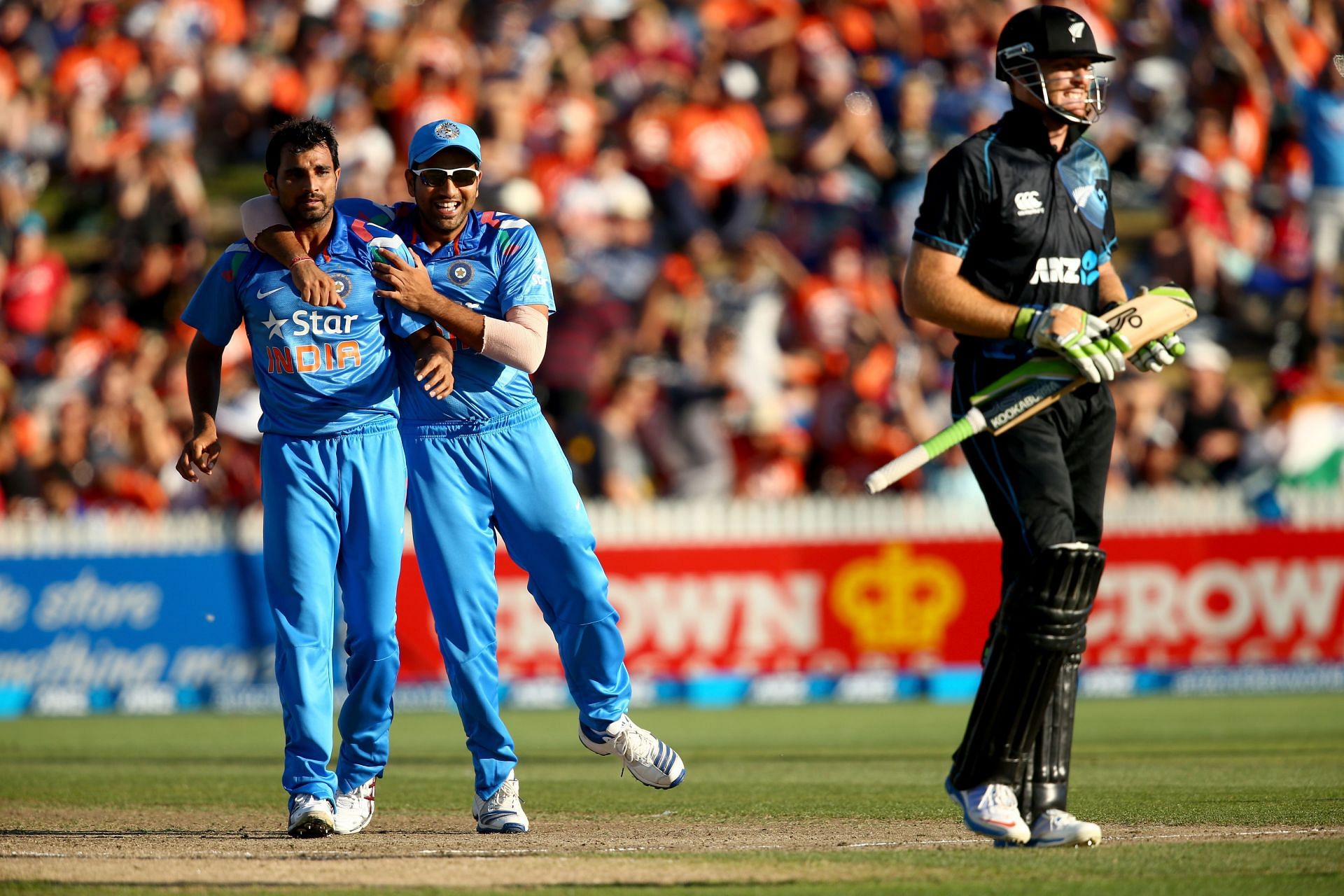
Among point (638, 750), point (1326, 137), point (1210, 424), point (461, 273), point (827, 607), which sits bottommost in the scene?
point (827, 607)

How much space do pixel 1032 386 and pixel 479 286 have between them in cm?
227

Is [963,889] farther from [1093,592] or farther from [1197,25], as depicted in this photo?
[1197,25]

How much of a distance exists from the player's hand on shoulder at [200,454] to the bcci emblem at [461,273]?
1102 mm

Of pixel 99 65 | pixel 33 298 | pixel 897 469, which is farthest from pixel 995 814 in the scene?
pixel 99 65

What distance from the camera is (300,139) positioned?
22.4 feet

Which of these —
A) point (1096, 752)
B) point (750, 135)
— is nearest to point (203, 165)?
point (750, 135)

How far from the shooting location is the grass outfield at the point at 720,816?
17.6 feet

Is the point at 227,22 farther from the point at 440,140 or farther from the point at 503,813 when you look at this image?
the point at 503,813

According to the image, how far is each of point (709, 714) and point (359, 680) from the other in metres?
7.47

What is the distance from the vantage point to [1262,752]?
9836 millimetres

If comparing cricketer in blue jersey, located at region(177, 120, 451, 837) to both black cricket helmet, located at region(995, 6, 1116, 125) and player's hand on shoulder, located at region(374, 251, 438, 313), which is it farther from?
black cricket helmet, located at region(995, 6, 1116, 125)

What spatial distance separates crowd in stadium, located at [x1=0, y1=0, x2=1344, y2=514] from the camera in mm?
16125

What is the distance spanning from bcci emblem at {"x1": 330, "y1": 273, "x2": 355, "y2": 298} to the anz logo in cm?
257

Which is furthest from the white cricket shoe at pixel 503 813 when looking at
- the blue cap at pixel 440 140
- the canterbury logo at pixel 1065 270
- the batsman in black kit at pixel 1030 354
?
the canterbury logo at pixel 1065 270
